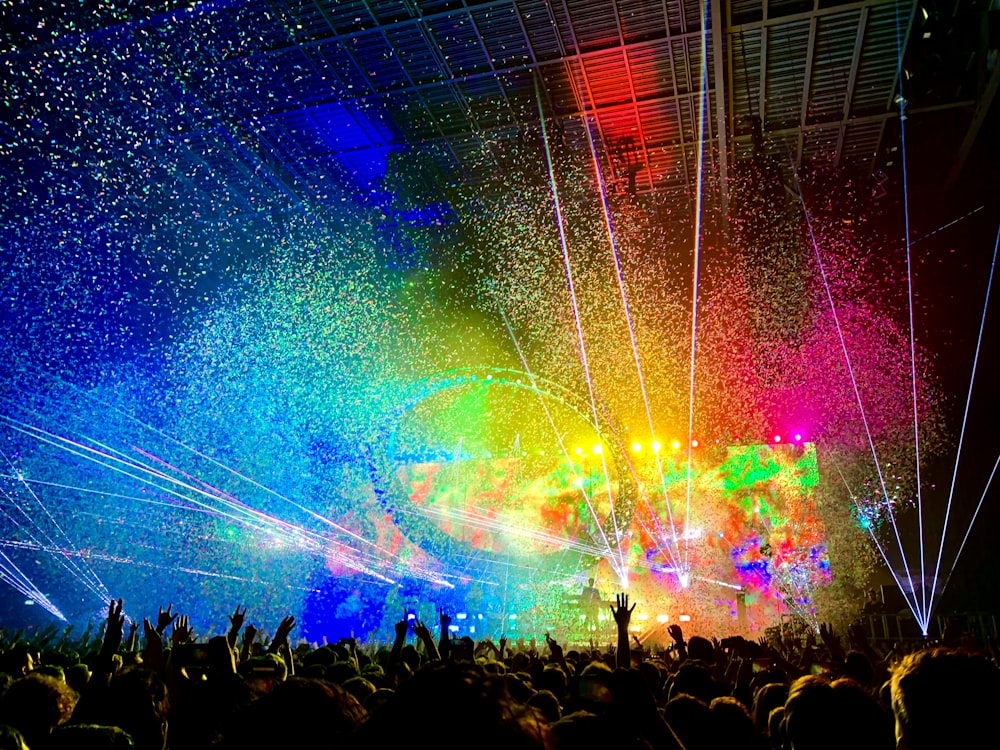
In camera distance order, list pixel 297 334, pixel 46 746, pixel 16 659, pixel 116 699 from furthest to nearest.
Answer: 1. pixel 297 334
2. pixel 16 659
3. pixel 116 699
4. pixel 46 746

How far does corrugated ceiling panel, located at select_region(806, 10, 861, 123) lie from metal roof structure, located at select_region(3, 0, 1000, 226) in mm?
28

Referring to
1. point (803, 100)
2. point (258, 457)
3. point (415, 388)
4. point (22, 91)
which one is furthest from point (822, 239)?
point (258, 457)

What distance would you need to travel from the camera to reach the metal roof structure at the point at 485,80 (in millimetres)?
9953

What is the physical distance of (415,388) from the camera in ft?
73.2

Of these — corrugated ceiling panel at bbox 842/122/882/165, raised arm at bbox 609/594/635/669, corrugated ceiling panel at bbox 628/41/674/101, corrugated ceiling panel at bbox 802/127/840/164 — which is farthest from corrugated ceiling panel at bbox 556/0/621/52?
raised arm at bbox 609/594/635/669

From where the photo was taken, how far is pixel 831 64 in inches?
417

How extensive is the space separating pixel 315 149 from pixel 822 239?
9.83 meters

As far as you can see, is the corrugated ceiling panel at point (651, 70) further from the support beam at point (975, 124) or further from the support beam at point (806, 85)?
the support beam at point (975, 124)

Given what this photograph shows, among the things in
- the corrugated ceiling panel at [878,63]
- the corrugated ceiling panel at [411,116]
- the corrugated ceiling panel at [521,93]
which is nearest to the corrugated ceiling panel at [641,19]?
the corrugated ceiling panel at [521,93]

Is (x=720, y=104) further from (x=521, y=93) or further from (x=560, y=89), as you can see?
(x=521, y=93)

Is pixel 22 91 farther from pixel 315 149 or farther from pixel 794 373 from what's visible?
pixel 794 373

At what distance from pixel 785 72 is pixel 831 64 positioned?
0.64m

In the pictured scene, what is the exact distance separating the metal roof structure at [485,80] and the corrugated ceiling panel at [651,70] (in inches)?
1.2

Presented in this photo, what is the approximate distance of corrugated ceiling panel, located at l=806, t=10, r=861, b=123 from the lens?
32.2 ft
